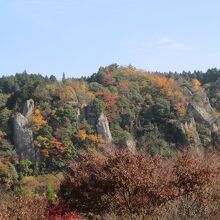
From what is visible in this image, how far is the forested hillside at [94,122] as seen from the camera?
201ft

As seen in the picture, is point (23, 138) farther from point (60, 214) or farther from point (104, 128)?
point (60, 214)

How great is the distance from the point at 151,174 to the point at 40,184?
124 feet

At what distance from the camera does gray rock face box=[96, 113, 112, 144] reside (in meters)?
66.3

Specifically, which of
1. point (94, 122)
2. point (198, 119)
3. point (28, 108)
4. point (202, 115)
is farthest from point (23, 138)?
point (202, 115)

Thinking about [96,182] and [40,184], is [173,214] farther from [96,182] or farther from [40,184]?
[40,184]

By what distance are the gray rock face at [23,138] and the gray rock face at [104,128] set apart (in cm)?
957

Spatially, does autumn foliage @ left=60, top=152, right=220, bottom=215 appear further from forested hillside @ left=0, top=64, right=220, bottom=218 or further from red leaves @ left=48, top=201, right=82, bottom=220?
forested hillside @ left=0, top=64, right=220, bottom=218

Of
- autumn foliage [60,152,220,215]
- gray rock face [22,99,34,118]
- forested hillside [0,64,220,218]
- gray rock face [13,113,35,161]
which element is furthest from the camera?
gray rock face [22,99,34,118]

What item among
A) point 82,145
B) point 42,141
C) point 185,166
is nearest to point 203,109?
point 82,145

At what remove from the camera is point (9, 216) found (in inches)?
528

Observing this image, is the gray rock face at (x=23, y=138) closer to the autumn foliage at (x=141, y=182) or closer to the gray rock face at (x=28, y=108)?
the gray rock face at (x=28, y=108)

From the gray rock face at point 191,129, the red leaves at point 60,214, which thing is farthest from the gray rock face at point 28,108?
the red leaves at point 60,214

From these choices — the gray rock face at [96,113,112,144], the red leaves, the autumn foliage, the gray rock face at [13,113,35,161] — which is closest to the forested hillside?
the gray rock face at [13,113,35,161]

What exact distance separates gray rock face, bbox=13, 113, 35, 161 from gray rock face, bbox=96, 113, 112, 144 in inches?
377
